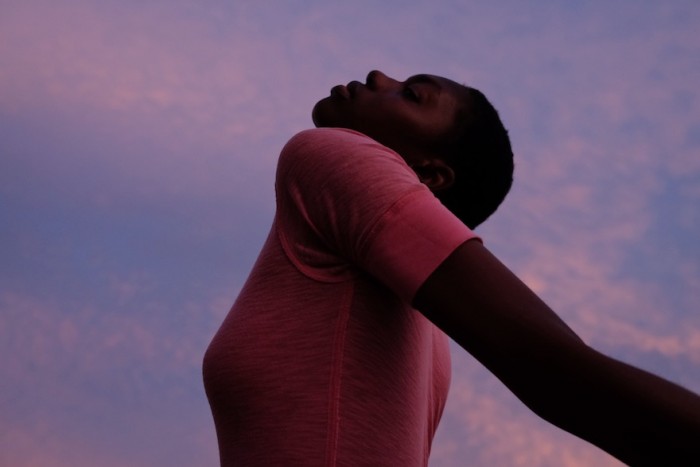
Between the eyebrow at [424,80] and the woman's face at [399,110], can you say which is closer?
the woman's face at [399,110]

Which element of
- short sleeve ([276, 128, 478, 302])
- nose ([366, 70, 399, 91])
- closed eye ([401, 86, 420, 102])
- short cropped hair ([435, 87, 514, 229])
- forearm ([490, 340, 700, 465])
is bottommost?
forearm ([490, 340, 700, 465])

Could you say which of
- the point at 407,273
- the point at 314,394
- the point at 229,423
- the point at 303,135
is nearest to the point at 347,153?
the point at 303,135

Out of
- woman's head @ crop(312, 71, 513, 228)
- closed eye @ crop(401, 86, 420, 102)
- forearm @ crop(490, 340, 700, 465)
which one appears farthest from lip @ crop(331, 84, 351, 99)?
forearm @ crop(490, 340, 700, 465)

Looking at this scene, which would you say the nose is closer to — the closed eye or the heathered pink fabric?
the closed eye

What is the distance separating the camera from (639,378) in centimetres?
112

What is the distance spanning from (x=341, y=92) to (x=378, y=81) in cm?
11

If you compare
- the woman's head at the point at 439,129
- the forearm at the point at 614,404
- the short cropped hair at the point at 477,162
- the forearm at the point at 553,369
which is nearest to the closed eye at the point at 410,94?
the woman's head at the point at 439,129

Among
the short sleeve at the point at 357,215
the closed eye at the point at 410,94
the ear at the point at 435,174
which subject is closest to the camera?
the short sleeve at the point at 357,215

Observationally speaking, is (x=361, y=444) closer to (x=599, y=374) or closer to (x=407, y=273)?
(x=407, y=273)

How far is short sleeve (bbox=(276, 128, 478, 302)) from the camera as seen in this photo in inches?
50.7

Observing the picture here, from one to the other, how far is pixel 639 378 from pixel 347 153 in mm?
627

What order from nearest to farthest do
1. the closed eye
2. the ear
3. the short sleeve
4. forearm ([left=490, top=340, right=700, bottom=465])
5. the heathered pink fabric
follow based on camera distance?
forearm ([left=490, top=340, right=700, bottom=465]) < the short sleeve < the heathered pink fabric < the ear < the closed eye

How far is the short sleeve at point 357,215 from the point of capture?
1.29 metres

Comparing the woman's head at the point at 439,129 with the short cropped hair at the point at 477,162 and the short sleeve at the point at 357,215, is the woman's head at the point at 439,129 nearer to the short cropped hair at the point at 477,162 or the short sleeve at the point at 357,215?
the short cropped hair at the point at 477,162
